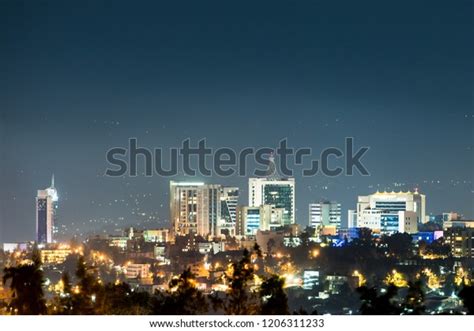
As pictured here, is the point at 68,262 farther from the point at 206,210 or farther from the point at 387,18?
the point at 387,18

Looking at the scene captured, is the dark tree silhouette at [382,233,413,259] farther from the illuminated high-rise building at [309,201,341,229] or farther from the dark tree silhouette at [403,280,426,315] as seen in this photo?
the dark tree silhouette at [403,280,426,315]

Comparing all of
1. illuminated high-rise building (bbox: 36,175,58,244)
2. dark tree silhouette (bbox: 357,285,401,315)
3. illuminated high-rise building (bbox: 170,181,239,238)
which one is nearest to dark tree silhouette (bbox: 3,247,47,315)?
dark tree silhouette (bbox: 357,285,401,315)

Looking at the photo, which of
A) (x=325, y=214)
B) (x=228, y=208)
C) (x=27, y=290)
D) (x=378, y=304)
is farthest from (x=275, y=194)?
(x=378, y=304)

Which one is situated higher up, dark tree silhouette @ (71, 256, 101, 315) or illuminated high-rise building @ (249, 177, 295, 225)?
illuminated high-rise building @ (249, 177, 295, 225)

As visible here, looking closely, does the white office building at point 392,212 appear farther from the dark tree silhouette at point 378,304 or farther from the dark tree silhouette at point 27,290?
the dark tree silhouette at point 27,290

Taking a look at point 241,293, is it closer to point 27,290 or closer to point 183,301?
point 183,301
